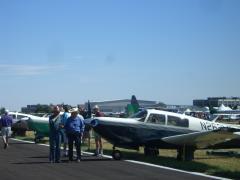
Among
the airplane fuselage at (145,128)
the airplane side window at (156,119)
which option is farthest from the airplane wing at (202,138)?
the airplane side window at (156,119)

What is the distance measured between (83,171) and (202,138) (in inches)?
178

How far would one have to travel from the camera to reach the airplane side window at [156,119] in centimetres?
1713

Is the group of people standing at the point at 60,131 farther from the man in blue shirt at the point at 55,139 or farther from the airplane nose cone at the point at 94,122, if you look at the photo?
the airplane nose cone at the point at 94,122

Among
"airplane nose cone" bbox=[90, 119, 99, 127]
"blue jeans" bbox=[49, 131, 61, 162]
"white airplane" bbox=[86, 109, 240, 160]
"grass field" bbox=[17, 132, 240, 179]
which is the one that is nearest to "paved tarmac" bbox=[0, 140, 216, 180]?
"blue jeans" bbox=[49, 131, 61, 162]

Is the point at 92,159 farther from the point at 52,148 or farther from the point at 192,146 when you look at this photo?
the point at 192,146

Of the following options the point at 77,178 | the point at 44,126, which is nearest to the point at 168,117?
the point at 77,178

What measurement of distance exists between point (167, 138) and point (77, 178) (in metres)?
5.49

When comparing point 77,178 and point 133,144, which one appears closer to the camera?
point 77,178

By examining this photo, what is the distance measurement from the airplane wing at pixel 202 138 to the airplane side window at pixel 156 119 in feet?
2.42

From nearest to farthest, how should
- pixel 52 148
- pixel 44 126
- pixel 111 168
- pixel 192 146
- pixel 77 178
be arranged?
pixel 77 178
pixel 111 168
pixel 52 148
pixel 192 146
pixel 44 126

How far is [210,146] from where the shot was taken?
57.2ft

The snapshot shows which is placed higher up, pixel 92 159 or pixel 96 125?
pixel 96 125

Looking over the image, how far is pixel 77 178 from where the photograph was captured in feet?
38.1

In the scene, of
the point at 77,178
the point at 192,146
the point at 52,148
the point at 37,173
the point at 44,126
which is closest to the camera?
the point at 77,178
